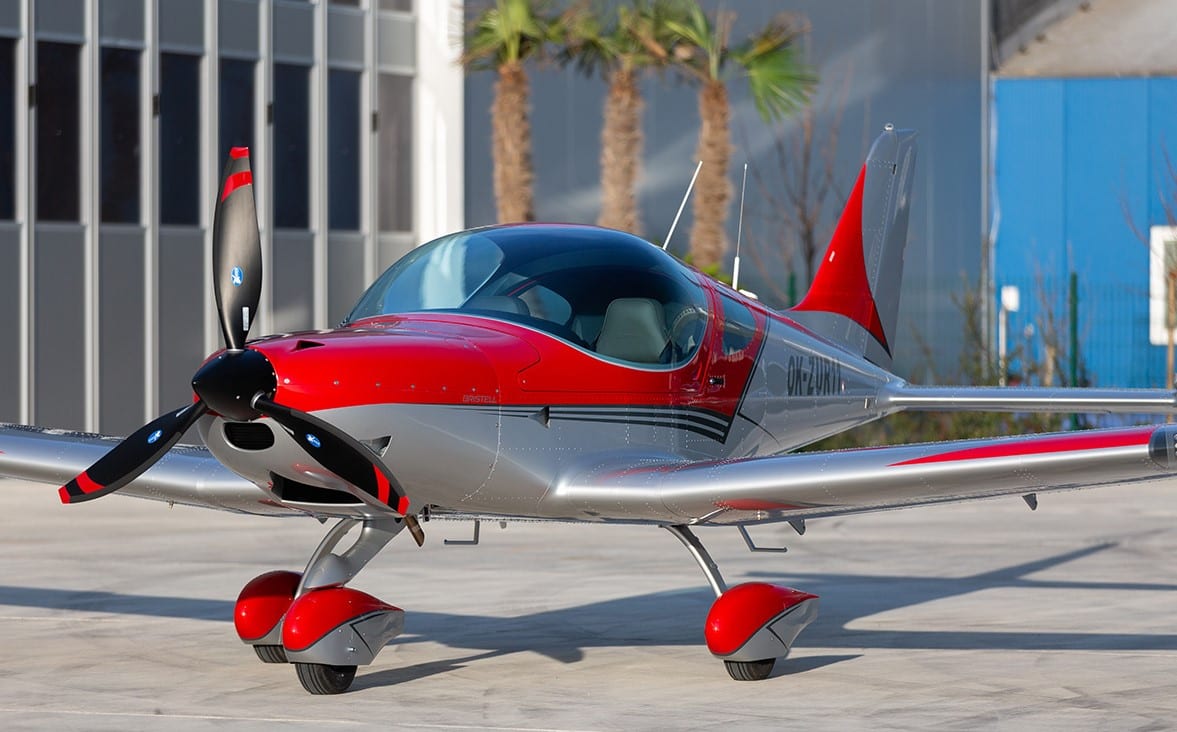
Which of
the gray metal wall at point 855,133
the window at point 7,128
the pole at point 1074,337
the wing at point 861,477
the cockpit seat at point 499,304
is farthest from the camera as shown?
the gray metal wall at point 855,133

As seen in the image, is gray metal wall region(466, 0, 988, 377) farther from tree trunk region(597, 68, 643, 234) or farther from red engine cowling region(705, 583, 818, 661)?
red engine cowling region(705, 583, 818, 661)

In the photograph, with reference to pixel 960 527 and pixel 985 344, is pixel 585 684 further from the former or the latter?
pixel 985 344

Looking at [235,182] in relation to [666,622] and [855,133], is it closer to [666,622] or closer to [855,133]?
[666,622]

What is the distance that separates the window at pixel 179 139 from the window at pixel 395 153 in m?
2.79

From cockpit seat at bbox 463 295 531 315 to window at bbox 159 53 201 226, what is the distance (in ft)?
47.3

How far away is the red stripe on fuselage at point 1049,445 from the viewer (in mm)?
6684

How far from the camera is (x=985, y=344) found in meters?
22.4

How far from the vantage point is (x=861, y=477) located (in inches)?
286

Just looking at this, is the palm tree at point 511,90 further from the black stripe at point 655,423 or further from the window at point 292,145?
the black stripe at point 655,423

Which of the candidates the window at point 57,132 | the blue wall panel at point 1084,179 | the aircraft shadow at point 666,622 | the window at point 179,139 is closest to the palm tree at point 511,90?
the window at point 179,139

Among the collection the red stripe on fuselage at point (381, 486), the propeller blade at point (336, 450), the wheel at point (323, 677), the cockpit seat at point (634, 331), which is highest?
the cockpit seat at point (634, 331)

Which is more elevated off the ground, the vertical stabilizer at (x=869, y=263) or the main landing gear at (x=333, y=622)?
the vertical stabilizer at (x=869, y=263)

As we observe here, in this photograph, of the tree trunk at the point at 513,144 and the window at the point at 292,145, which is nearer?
the tree trunk at the point at 513,144

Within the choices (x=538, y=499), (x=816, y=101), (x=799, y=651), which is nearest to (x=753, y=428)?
(x=799, y=651)
